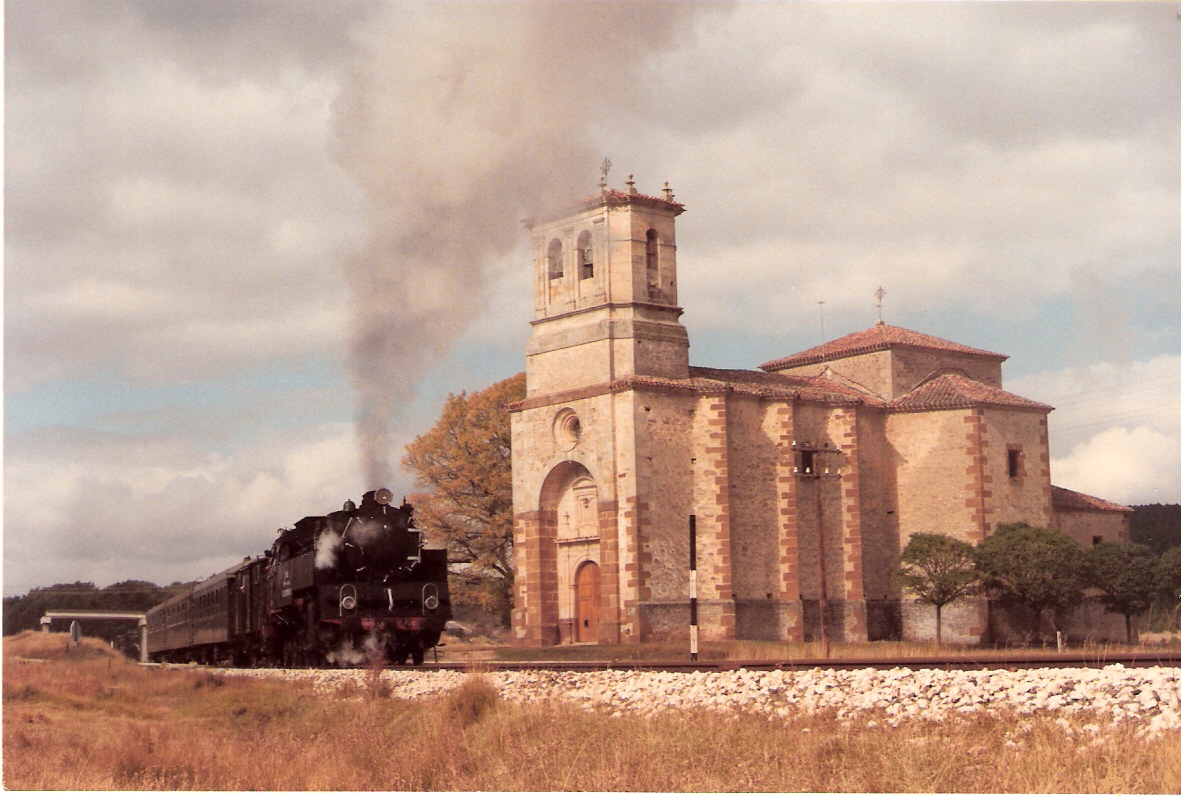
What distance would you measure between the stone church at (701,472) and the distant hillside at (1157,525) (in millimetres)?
37410

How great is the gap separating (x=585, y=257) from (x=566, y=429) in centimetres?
547

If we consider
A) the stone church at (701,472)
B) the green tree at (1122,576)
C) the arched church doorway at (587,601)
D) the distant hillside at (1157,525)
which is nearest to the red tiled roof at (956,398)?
the stone church at (701,472)

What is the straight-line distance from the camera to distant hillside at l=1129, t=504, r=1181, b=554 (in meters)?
82.8

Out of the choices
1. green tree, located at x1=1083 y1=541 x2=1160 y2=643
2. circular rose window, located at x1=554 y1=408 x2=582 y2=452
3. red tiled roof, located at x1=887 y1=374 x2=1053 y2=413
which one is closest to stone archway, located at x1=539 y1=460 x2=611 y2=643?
circular rose window, located at x1=554 y1=408 x2=582 y2=452

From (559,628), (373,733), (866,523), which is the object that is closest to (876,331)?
(866,523)

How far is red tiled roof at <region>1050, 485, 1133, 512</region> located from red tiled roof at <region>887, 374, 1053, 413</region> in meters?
3.73

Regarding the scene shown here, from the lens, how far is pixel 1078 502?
167 feet

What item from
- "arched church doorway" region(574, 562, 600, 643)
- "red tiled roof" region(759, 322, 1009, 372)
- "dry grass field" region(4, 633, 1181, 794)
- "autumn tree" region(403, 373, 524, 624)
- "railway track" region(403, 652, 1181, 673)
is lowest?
"dry grass field" region(4, 633, 1181, 794)

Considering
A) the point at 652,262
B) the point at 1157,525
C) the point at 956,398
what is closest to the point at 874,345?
the point at 956,398

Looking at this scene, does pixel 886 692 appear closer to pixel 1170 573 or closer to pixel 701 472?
pixel 701 472

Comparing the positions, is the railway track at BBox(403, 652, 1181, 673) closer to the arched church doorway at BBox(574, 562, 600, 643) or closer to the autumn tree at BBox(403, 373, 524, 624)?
the arched church doorway at BBox(574, 562, 600, 643)

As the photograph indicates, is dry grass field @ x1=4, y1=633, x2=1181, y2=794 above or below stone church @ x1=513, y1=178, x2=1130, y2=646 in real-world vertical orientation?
below

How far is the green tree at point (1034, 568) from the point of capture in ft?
145

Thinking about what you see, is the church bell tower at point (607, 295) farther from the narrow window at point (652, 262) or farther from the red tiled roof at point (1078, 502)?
the red tiled roof at point (1078, 502)
